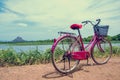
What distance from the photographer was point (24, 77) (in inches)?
199

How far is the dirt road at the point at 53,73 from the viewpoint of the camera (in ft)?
16.6

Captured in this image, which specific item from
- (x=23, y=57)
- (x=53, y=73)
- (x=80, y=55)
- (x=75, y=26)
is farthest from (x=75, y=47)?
(x=23, y=57)

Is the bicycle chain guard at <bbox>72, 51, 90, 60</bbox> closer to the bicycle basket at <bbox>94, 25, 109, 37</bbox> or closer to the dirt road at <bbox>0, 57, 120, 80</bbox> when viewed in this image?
the dirt road at <bbox>0, 57, 120, 80</bbox>

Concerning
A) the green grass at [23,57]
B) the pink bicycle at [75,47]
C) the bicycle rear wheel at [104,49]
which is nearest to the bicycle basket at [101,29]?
the pink bicycle at [75,47]

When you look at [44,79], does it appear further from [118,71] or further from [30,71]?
[118,71]

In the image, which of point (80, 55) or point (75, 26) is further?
point (80, 55)

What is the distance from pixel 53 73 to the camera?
545 cm

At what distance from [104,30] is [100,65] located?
1.02 metres

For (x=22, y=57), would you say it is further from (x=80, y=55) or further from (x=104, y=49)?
(x=104, y=49)

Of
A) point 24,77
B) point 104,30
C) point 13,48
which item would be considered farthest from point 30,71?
point 104,30

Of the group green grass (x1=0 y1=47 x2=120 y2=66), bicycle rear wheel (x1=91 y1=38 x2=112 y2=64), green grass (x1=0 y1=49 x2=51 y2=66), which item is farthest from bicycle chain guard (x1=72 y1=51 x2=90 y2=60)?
green grass (x1=0 y1=49 x2=51 y2=66)

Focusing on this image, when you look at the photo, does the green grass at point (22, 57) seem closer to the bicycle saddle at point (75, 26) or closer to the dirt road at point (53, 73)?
the dirt road at point (53, 73)

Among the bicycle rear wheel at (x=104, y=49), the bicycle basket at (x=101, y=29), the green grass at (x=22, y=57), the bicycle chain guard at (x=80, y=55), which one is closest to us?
the bicycle chain guard at (x=80, y=55)

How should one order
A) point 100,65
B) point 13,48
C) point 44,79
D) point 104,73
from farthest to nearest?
point 13,48 < point 100,65 < point 104,73 < point 44,79
